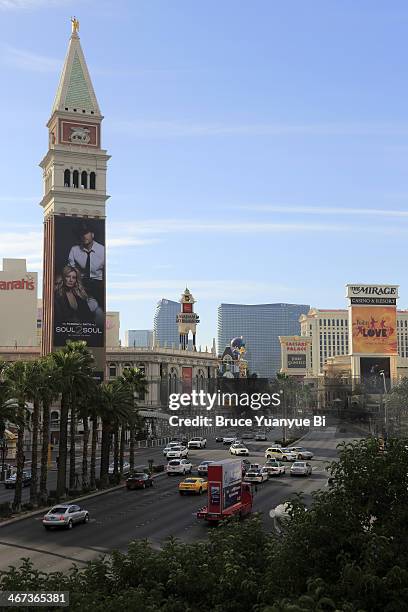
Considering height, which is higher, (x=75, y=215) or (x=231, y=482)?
(x=75, y=215)

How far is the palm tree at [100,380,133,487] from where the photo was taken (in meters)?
63.8

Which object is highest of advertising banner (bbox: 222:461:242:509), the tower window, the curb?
the tower window

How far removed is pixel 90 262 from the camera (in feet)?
408

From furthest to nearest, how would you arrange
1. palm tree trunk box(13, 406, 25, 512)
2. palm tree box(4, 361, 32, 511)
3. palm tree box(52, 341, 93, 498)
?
palm tree box(52, 341, 93, 498) < palm tree box(4, 361, 32, 511) < palm tree trunk box(13, 406, 25, 512)

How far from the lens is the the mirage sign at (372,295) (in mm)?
167000

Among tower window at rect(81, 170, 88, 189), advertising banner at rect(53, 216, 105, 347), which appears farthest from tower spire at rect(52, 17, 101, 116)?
advertising banner at rect(53, 216, 105, 347)

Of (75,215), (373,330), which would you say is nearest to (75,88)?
(75,215)

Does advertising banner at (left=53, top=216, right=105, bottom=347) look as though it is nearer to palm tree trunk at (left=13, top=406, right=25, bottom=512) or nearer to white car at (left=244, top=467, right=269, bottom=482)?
white car at (left=244, top=467, right=269, bottom=482)

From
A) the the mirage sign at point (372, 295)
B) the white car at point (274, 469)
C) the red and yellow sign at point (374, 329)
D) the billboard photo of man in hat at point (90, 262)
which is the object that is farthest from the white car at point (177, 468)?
the the mirage sign at point (372, 295)

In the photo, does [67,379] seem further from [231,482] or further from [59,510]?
[231,482]

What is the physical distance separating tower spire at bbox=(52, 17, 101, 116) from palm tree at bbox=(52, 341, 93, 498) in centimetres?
8124

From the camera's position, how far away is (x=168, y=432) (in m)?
141

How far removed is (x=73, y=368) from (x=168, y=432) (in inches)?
3427

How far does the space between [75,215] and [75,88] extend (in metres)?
21.8
